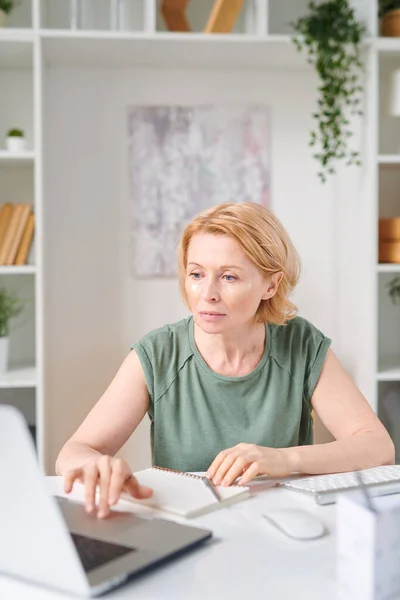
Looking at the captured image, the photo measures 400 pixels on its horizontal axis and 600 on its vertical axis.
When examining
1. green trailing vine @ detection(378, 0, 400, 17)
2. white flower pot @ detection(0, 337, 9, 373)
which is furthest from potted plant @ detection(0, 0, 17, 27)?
green trailing vine @ detection(378, 0, 400, 17)

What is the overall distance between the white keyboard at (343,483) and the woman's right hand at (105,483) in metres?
0.28

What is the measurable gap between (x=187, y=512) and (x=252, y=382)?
1.90 feet

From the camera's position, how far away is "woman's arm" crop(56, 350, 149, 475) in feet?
4.78

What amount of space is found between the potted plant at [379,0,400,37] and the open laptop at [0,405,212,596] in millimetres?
2474

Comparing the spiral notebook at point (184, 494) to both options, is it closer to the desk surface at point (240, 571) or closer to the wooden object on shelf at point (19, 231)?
the desk surface at point (240, 571)

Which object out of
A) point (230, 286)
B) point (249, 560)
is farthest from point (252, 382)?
point (249, 560)

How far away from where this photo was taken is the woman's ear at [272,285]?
1666mm

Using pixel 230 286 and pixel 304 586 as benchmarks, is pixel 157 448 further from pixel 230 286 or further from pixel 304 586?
pixel 304 586

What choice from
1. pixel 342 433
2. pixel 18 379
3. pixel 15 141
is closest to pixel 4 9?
pixel 15 141

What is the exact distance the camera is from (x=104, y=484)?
1.12 metres

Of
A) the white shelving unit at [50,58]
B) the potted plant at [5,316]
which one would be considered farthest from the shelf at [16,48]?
the potted plant at [5,316]

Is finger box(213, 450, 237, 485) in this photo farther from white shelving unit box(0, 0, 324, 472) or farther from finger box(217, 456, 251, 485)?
white shelving unit box(0, 0, 324, 472)

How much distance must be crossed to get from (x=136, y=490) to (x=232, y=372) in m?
0.56

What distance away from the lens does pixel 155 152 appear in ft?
10.2
